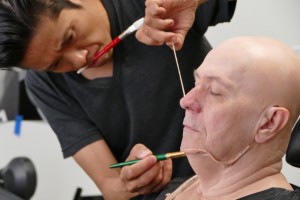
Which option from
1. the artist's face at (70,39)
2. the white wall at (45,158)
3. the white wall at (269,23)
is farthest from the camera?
the white wall at (45,158)

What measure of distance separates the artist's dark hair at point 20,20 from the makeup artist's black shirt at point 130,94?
0.20 m

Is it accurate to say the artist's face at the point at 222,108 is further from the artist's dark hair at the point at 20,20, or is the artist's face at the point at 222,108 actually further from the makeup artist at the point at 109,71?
the artist's dark hair at the point at 20,20

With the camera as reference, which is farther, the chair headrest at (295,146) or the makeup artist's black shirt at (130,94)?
the makeup artist's black shirt at (130,94)

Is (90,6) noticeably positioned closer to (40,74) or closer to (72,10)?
(72,10)

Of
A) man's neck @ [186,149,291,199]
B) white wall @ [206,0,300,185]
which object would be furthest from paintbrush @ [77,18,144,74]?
white wall @ [206,0,300,185]

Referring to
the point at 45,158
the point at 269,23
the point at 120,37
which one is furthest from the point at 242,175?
the point at 45,158

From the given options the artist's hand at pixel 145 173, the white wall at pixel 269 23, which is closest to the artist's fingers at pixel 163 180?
the artist's hand at pixel 145 173

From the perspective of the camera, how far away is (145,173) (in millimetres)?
1009

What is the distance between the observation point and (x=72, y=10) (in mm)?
1059

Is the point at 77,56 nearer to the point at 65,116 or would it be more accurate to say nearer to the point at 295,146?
the point at 65,116

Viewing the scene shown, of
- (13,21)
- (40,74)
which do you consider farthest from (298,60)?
(40,74)

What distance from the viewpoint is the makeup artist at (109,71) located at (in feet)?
3.35

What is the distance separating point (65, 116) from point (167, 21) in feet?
1.60

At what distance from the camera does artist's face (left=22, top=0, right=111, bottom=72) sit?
1037 mm
